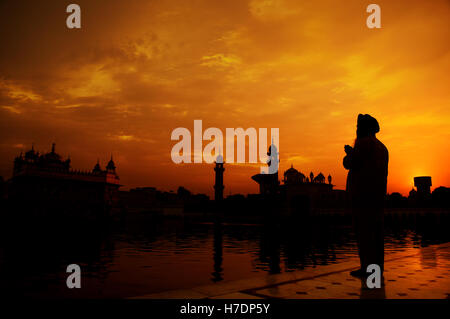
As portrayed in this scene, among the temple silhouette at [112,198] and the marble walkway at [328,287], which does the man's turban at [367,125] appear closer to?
the marble walkway at [328,287]

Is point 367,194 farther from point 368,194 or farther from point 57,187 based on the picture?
point 57,187

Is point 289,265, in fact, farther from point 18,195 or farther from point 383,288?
point 18,195

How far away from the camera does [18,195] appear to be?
157ft

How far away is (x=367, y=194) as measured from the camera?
17.4 feet

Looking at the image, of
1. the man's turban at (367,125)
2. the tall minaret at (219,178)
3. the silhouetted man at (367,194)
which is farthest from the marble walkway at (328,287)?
the tall minaret at (219,178)

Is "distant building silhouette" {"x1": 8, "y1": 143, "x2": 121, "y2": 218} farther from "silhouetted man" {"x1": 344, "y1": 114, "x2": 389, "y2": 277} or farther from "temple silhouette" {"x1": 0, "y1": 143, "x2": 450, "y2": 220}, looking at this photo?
"silhouetted man" {"x1": 344, "y1": 114, "x2": 389, "y2": 277}

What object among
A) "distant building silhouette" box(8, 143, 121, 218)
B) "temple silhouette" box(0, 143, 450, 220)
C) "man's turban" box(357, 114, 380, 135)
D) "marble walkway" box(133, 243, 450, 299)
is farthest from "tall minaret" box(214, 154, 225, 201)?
"man's turban" box(357, 114, 380, 135)

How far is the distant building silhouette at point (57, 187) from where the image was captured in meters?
47.9

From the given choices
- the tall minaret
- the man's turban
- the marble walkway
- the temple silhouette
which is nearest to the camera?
the marble walkway

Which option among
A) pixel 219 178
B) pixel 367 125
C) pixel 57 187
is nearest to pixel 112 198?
pixel 57 187

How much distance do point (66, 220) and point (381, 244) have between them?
50.2 m

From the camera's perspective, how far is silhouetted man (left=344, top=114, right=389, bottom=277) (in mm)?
5211

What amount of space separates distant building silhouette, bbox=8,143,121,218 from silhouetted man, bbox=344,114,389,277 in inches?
1958
